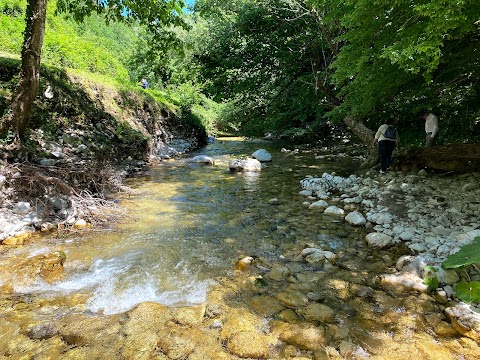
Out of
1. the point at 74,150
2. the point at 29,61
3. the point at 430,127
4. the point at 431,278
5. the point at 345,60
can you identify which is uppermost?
the point at 29,61

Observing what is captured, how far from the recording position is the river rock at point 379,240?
441cm

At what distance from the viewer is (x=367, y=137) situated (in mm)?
10312

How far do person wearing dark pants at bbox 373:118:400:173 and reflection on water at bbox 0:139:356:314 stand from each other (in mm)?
2600

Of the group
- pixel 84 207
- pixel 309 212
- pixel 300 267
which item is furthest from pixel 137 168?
pixel 300 267

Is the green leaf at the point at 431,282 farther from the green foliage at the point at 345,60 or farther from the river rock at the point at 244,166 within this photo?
the river rock at the point at 244,166

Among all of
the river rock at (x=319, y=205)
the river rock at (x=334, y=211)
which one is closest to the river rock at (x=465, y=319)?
the river rock at (x=334, y=211)

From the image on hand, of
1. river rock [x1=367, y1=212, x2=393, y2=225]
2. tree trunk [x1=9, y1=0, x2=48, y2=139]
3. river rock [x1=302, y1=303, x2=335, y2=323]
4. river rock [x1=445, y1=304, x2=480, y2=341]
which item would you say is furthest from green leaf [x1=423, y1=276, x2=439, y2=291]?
tree trunk [x1=9, y1=0, x2=48, y2=139]

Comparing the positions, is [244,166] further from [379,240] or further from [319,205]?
[379,240]

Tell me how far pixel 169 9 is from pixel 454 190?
306 inches

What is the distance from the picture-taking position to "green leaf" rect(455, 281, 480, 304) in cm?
293

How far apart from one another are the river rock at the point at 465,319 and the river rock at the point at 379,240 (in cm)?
149

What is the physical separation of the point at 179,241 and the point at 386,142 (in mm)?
6608

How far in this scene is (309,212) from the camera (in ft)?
20.0

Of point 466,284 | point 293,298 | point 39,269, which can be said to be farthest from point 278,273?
point 39,269
